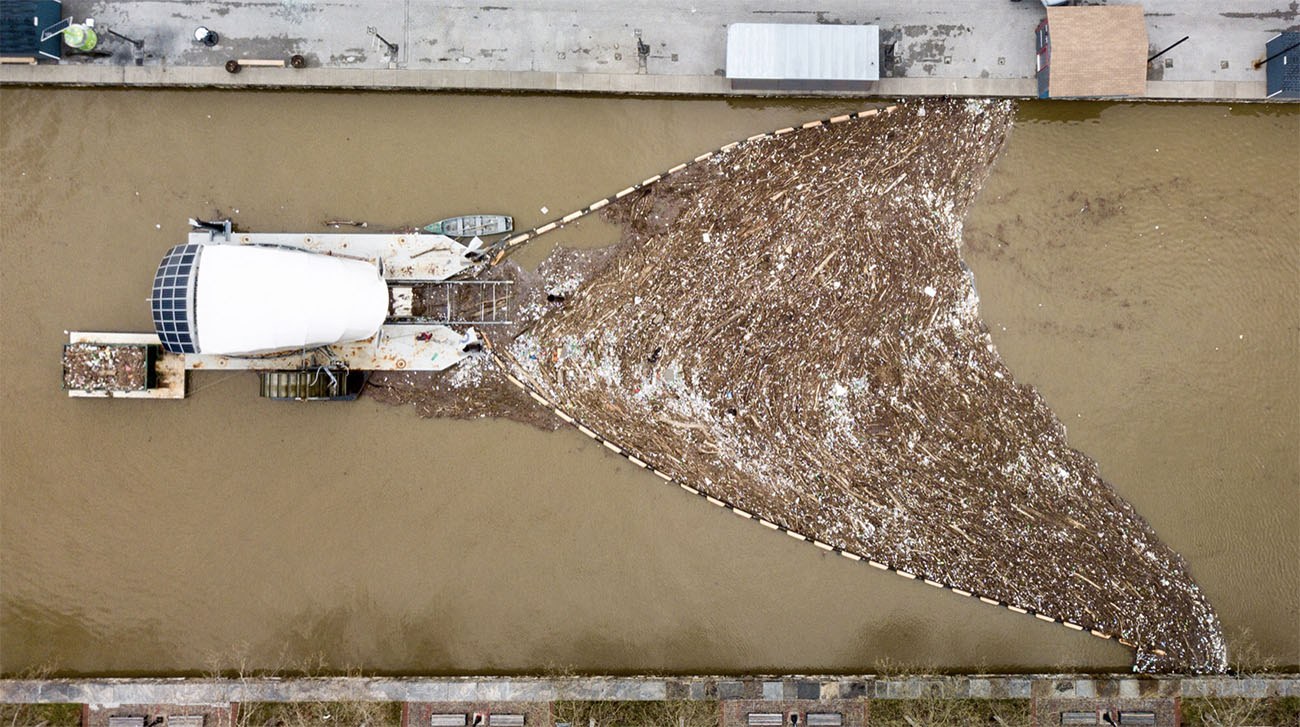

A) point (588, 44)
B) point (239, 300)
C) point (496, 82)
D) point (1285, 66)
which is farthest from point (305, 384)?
point (1285, 66)

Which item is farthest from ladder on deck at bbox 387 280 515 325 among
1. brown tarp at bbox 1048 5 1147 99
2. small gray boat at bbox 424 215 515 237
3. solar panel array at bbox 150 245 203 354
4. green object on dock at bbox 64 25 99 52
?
brown tarp at bbox 1048 5 1147 99

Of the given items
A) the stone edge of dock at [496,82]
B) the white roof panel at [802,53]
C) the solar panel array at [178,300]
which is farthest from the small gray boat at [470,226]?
the white roof panel at [802,53]

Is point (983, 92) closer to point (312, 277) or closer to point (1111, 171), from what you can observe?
point (1111, 171)

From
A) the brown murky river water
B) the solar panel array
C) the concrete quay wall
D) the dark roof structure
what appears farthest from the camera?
the brown murky river water

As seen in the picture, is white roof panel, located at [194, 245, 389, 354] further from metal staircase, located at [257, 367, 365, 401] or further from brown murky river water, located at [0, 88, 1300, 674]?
brown murky river water, located at [0, 88, 1300, 674]

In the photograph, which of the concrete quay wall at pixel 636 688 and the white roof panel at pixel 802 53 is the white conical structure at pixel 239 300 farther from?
the white roof panel at pixel 802 53

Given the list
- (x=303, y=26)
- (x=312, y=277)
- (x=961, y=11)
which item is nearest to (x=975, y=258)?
(x=961, y=11)
